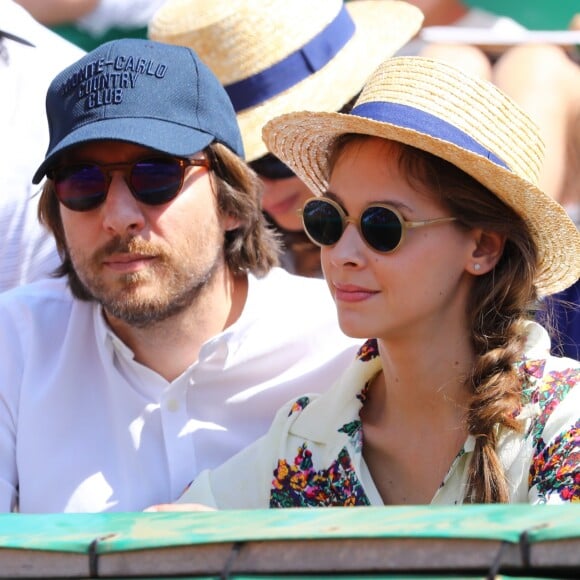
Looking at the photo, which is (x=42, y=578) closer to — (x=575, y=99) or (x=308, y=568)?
(x=308, y=568)

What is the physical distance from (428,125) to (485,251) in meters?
0.27

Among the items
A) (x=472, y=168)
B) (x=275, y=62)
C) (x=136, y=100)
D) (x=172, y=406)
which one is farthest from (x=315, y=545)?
(x=275, y=62)

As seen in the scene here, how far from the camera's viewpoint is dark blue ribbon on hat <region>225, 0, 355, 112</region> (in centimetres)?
351

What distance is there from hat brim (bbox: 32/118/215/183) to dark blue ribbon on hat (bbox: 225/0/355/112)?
79 cm

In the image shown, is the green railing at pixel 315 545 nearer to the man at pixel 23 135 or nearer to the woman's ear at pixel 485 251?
the woman's ear at pixel 485 251

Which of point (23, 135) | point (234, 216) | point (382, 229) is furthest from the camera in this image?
point (23, 135)

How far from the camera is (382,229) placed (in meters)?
2.10

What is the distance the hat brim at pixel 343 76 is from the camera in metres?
3.48

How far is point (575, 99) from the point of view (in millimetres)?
3152

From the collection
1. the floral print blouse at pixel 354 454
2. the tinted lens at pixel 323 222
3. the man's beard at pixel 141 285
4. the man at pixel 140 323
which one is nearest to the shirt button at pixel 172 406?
the man at pixel 140 323

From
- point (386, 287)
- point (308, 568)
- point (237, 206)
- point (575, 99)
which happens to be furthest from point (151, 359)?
point (308, 568)

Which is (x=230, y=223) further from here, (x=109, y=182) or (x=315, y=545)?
(x=315, y=545)

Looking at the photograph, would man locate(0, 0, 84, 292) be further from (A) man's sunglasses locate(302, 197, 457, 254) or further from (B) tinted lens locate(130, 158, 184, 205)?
(A) man's sunglasses locate(302, 197, 457, 254)

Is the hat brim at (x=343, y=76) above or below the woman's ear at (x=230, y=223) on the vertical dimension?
above
